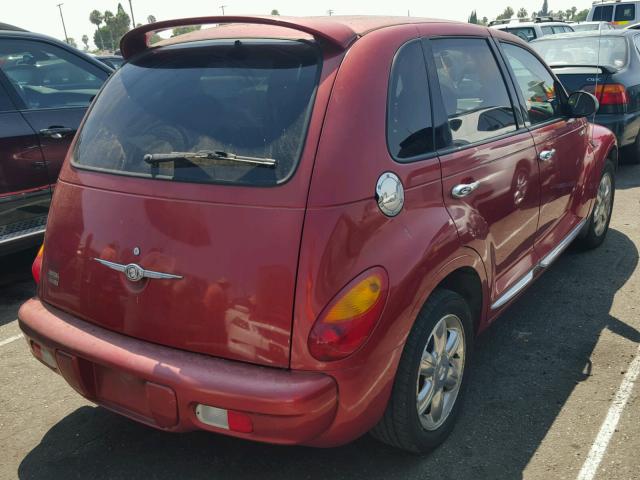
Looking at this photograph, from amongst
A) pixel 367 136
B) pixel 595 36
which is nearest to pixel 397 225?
pixel 367 136

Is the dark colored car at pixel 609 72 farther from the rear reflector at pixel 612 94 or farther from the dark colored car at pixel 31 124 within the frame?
the dark colored car at pixel 31 124

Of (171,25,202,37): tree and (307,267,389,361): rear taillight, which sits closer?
(307,267,389,361): rear taillight

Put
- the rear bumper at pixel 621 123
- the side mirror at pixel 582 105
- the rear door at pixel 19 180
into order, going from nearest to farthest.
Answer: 1. the side mirror at pixel 582 105
2. the rear door at pixel 19 180
3. the rear bumper at pixel 621 123

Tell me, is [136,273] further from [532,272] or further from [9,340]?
[532,272]

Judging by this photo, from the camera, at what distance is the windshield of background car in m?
Result: 7.95

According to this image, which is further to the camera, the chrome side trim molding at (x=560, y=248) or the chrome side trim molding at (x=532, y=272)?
the chrome side trim molding at (x=560, y=248)

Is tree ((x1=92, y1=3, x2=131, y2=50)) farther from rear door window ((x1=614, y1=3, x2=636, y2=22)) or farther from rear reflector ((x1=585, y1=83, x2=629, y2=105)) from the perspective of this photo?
rear reflector ((x1=585, y1=83, x2=629, y2=105))

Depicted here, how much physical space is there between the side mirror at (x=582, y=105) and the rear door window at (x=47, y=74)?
3.71 m

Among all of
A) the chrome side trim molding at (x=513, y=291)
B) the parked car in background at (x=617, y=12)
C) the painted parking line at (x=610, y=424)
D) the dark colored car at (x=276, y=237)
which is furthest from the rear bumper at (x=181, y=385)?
the parked car in background at (x=617, y=12)

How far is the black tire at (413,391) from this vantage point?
2.43m

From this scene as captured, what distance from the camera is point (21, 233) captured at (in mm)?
4637

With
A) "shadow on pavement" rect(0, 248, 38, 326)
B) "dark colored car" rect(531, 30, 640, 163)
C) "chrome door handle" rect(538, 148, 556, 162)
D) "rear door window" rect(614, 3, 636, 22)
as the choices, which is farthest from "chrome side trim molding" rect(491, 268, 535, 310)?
"rear door window" rect(614, 3, 636, 22)

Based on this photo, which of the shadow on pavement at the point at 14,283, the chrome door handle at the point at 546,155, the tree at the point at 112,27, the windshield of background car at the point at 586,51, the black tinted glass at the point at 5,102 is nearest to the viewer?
the chrome door handle at the point at 546,155

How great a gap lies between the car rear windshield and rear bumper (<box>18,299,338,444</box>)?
642mm
